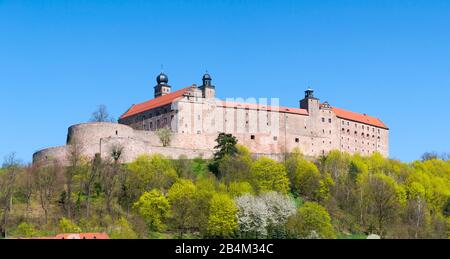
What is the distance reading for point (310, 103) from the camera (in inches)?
3366

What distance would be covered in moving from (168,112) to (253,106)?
888 cm

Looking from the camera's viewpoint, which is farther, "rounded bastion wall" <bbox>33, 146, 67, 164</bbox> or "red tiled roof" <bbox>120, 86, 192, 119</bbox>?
"red tiled roof" <bbox>120, 86, 192, 119</bbox>

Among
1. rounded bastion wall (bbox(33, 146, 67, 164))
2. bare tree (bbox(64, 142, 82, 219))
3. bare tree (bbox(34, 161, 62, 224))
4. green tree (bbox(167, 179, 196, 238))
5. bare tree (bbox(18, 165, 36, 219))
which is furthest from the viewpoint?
rounded bastion wall (bbox(33, 146, 67, 164))

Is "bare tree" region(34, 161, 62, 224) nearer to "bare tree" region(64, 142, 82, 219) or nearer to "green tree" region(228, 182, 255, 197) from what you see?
"bare tree" region(64, 142, 82, 219)

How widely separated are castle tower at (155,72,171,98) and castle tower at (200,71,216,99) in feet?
26.7

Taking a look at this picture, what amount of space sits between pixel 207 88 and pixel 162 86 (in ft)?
32.7

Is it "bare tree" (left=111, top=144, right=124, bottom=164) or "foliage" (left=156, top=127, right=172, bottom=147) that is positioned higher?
"foliage" (left=156, top=127, right=172, bottom=147)

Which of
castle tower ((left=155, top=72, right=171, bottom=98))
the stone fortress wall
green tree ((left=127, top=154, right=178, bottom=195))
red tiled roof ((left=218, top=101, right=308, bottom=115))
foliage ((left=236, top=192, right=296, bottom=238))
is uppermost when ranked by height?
castle tower ((left=155, top=72, right=171, bottom=98))

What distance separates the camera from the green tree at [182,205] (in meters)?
53.5

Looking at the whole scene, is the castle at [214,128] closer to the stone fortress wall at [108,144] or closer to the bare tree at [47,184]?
the stone fortress wall at [108,144]

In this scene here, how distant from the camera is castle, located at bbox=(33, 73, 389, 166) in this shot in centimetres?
6606

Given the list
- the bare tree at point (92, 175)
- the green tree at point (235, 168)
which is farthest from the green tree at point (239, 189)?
the bare tree at point (92, 175)

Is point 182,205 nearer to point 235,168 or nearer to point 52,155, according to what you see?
point 235,168

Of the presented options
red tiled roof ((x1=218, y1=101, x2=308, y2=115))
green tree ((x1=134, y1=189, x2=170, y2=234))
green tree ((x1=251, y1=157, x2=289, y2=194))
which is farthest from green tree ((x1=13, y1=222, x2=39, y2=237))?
red tiled roof ((x1=218, y1=101, x2=308, y2=115))
